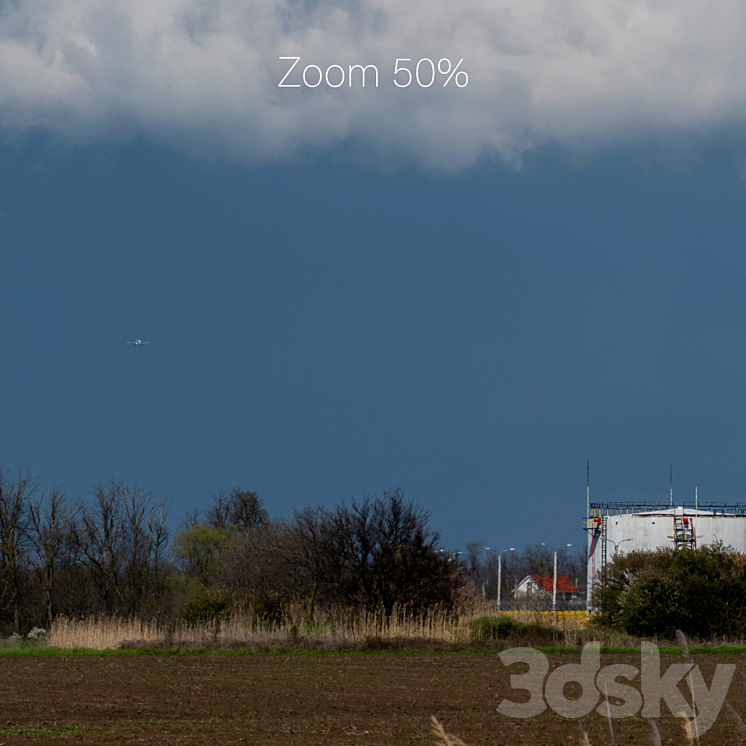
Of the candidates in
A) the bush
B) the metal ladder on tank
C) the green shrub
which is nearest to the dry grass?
the green shrub

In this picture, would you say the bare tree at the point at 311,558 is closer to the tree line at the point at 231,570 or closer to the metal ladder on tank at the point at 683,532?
the tree line at the point at 231,570

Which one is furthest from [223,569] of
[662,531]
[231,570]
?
[662,531]

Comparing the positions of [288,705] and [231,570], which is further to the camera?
[231,570]

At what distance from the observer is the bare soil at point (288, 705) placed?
43.2 feet

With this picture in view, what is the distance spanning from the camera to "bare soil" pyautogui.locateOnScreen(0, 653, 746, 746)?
43.2 feet

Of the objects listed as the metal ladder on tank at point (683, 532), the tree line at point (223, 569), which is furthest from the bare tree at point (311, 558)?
the metal ladder on tank at point (683, 532)

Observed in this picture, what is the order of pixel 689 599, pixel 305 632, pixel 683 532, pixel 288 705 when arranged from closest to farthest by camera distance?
pixel 288 705 → pixel 305 632 → pixel 689 599 → pixel 683 532

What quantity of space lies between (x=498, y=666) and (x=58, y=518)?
28.3m

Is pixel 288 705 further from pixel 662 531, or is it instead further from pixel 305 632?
pixel 662 531

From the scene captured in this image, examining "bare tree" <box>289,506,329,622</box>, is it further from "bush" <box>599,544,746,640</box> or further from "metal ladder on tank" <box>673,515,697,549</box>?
"metal ladder on tank" <box>673,515,697,549</box>

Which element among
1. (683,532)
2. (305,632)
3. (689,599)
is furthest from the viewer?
(683,532)

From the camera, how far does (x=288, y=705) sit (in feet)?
54.5

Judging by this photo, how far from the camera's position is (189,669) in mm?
23406

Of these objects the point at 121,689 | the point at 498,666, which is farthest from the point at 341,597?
the point at 121,689
